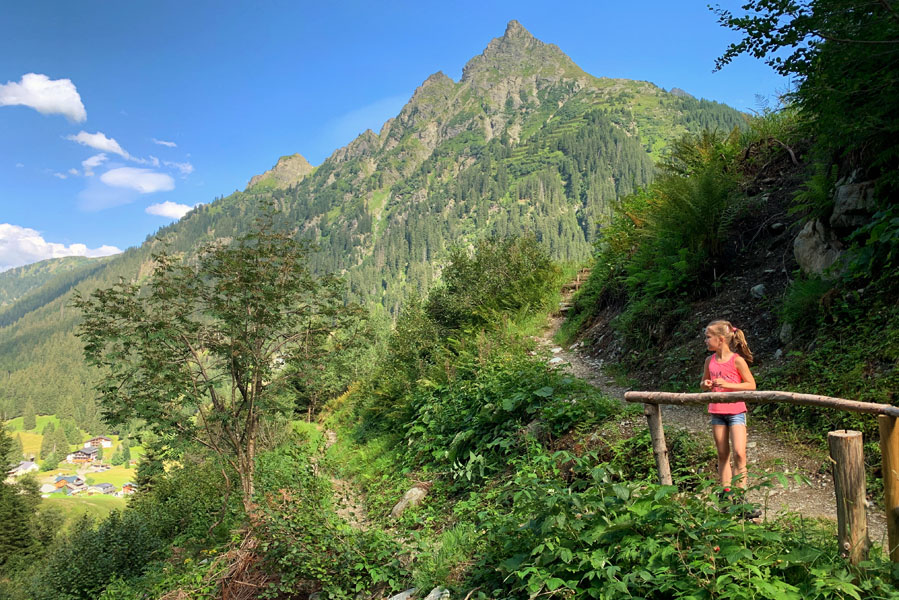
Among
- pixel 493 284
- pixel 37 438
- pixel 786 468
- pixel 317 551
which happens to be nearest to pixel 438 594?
pixel 317 551

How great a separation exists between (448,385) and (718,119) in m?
223

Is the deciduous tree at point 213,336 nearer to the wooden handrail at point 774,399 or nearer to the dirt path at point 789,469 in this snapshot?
the dirt path at point 789,469

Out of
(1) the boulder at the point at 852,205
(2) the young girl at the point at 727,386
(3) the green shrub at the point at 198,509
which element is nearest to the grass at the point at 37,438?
(3) the green shrub at the point at 198,509

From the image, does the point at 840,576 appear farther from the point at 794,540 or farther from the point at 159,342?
the point at 159,342

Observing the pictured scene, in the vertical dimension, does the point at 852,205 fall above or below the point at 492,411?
above

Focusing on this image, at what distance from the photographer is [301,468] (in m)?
7.75

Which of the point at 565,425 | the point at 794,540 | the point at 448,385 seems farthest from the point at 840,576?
the point at 448,385

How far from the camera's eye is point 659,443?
3.76m

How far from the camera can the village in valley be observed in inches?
3930

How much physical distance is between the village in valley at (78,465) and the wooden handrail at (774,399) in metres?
105

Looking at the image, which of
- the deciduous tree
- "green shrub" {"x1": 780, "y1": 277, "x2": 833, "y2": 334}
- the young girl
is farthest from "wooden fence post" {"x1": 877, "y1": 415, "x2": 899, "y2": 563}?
the deciduous tree

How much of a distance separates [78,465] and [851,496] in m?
176

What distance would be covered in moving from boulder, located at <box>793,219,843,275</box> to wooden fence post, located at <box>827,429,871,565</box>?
15.6ft

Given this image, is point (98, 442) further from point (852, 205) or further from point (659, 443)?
point (852, 205)
